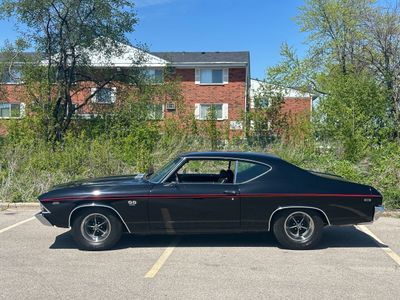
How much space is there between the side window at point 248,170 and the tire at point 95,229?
1.87m

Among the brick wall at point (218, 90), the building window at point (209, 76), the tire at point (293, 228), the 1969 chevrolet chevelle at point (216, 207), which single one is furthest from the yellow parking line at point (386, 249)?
the building window at point (209, 76)

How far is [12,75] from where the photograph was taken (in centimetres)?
1958

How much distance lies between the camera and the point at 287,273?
18.6 feet

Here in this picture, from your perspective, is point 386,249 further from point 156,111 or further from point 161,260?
point 156,111

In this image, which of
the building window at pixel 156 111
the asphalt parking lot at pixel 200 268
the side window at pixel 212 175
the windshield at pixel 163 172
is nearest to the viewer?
the asphalt parking lot at pixel 200 268

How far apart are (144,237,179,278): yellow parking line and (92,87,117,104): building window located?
45.8ft

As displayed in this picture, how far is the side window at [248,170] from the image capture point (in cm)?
684

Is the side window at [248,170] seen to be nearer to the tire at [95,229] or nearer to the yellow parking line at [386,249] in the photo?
→ the tire at [95,229]

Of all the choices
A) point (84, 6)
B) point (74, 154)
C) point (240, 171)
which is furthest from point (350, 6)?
point (240, 171)

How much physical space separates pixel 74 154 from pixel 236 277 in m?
8.34

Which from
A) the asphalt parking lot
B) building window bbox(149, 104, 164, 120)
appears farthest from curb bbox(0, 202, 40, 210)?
building window bbox(149, 104, 164, 120)

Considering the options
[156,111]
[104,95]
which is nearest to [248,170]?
[156,111]

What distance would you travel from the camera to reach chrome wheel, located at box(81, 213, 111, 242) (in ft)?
22.1

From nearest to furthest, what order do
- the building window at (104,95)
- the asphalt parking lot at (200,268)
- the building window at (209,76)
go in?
the asphalt parking lot at (200,268)
the building window at (104,95)
the building window at (209,76)
